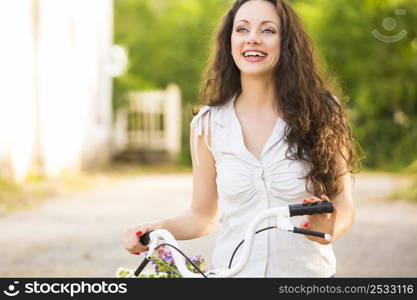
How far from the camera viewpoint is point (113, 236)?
821 centimetres

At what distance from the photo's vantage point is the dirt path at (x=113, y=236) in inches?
260

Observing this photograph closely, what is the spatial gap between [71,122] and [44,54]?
2.42 m

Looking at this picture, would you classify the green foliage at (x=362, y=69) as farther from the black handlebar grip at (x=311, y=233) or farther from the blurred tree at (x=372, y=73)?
the black handlebar grip at (x=311, y=233)

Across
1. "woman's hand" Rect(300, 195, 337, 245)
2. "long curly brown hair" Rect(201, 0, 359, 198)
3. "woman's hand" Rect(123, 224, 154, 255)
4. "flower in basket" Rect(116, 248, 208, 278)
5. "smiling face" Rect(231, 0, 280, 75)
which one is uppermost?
"smiling face" Rect(231, 0, 280, 75)

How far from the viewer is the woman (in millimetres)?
2727

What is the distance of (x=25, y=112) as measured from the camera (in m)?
12.7

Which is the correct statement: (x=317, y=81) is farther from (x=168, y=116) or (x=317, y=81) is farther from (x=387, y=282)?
(x=168, y=116)

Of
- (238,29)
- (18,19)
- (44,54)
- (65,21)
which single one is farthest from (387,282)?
(65,21)

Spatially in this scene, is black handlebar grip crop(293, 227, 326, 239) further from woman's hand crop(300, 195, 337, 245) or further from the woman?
the woman

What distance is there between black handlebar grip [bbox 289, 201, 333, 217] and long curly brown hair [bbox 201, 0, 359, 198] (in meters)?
0.48

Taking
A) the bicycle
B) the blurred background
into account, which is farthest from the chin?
the blurred background

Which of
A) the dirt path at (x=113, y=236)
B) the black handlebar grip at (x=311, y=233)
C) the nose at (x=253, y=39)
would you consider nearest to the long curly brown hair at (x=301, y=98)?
the nose at (x=253, y=39)

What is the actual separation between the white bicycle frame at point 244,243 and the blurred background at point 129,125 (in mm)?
2220

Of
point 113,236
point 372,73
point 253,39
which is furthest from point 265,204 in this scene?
point 372,73
